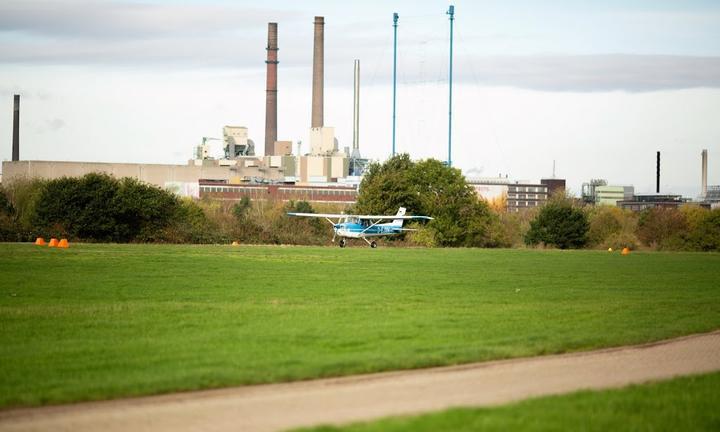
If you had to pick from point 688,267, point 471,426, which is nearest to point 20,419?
point 471,426

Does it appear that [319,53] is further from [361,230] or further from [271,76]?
[361,230]

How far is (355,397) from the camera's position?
14617 millimetres

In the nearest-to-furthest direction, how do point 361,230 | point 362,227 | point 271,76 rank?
point 361,230 → point 362,227 → point 271,76

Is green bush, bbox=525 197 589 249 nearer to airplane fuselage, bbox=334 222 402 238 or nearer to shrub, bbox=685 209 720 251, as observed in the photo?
shrub, bbox=685 209 720 251

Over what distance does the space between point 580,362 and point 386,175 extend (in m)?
81.2

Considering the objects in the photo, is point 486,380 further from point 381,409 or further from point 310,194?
point 310,194

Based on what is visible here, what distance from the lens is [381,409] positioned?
13.7 metres

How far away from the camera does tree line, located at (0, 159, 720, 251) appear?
72688mm

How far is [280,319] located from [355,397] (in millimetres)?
8979

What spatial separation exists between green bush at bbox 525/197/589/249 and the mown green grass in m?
84.5

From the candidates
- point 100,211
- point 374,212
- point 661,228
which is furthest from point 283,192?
point 100,211

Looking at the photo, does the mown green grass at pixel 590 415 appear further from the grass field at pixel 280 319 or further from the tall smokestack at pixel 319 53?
the tall smokestack at pixel 319 53

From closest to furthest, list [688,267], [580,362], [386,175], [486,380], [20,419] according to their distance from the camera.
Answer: [20,419]
[486,380]
[580,362]
[688,267]
[386,175]

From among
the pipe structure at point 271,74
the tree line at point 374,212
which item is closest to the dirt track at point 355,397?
the tree line at point 374,212
